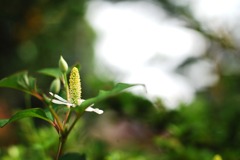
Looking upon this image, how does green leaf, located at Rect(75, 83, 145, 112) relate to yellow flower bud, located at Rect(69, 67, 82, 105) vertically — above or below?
above

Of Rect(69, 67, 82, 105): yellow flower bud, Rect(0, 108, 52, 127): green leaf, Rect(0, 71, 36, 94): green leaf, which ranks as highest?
Rect(0, 71, 36, 94): green leaf

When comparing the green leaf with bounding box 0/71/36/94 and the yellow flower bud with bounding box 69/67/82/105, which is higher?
the green leaf with bounding box 0/71/36/94

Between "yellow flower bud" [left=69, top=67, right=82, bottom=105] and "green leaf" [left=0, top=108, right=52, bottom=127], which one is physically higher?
"yellow flower bud" [left=69, top=67, right=82, bottom=105]

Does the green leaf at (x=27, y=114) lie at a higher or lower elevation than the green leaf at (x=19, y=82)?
lower

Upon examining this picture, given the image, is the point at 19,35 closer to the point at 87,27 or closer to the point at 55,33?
the point at 55,33

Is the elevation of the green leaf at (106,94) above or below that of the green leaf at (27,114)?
above

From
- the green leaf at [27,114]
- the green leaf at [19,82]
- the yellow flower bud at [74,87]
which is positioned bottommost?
the green leaf at [27,114]

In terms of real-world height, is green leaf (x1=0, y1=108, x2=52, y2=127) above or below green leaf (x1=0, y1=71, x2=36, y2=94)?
below

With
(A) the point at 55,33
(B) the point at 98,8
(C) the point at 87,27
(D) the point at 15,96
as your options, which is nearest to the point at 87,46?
(C) the point at 87,27
